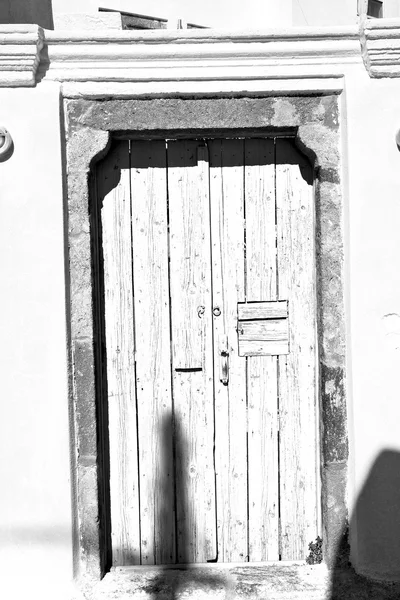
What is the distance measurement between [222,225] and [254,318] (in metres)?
0.50

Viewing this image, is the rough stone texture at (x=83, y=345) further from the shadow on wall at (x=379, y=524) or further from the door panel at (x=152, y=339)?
the shadow on wall at (x=379, y=524)

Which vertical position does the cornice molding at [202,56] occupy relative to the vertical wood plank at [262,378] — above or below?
above

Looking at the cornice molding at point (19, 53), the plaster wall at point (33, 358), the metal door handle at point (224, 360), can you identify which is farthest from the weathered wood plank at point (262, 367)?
the cornice molding at point (19, 53)

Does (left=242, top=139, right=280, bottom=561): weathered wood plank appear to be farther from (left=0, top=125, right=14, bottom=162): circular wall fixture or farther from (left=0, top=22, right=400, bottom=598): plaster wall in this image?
(left=0, top=125, right=14, bottom=162): circular wall fixture

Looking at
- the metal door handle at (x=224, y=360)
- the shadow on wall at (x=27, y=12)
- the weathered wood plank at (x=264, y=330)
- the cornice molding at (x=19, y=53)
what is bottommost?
the metal door handle at (x=224, y=360)

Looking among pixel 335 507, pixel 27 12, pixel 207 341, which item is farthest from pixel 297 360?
pixel 27 12

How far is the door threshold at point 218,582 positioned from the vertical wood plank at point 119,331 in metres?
0.31

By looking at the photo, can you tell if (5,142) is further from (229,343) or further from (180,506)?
(180,506)

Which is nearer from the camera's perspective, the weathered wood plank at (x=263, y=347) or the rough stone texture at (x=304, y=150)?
the rough stone texture at (x=304, y=150)

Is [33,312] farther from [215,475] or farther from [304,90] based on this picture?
[304,90]

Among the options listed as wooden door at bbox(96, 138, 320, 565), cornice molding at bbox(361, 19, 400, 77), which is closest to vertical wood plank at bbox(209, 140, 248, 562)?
wooden door at bbox(96, 138, 320, 565)

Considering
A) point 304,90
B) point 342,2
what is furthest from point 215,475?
point 342,2

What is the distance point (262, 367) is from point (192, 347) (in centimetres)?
37

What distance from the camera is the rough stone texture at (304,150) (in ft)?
Answer: 10.3
